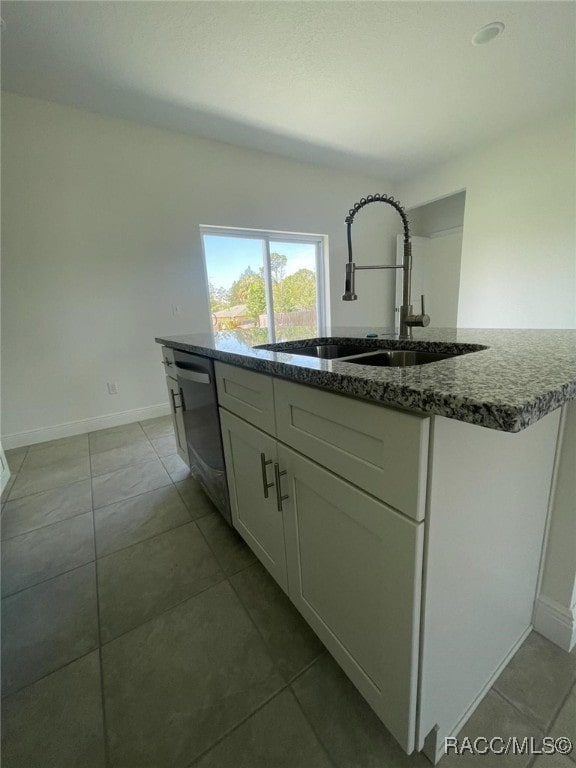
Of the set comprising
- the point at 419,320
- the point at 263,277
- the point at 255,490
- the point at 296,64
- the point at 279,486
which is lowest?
the point at 255,490

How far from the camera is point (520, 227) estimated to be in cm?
322

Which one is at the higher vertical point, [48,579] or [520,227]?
Result: [520,227]

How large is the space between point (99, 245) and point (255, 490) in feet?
8.96

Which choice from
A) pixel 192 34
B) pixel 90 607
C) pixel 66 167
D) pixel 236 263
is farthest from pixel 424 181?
pixel 90 607

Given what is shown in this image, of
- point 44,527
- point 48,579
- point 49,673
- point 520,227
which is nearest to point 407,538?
point 49,673

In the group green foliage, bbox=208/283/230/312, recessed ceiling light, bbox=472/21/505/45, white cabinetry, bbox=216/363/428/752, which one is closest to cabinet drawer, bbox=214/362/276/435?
white cabinetry, bbox=216/363/428/752

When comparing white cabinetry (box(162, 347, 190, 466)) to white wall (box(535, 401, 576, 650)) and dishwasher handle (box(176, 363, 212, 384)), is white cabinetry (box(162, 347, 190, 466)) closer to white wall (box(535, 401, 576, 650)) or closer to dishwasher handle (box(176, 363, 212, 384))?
dishwasher handle (box(176, 363, 212, 384))

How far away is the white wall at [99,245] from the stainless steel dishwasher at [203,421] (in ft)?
5.40

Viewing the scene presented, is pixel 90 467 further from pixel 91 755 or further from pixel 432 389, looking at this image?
pixel 432 389

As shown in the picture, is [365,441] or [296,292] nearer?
[365,441]

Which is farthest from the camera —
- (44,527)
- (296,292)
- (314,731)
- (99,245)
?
(296,292)

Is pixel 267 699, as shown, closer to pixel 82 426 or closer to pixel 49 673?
pixel 49 673

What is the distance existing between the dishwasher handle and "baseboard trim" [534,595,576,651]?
1.33 metres

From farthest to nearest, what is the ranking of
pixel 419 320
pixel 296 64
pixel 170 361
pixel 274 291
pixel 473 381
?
pixel 274 291
pixel 296 64
pixel 170 361
pixel 419 320
pixel 473 381
